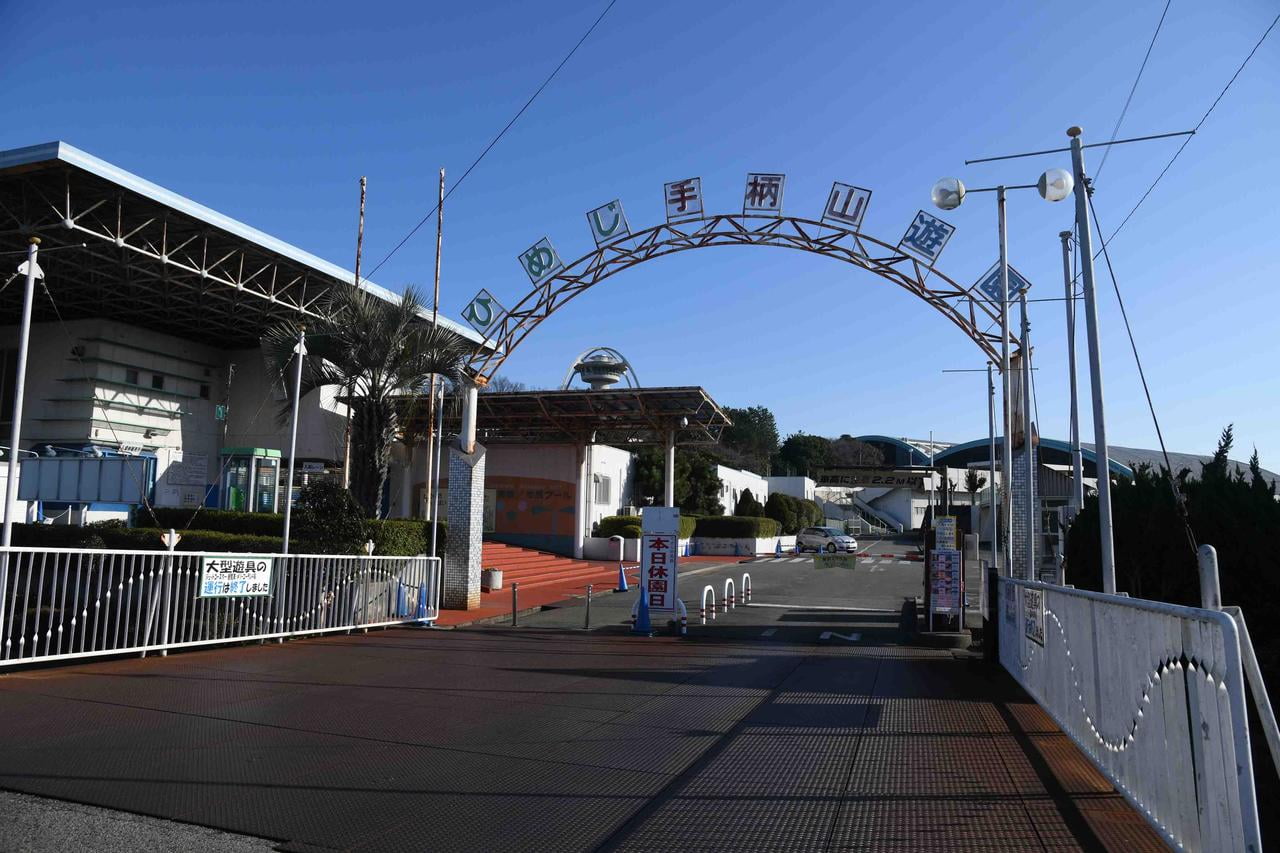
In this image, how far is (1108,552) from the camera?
760 cm

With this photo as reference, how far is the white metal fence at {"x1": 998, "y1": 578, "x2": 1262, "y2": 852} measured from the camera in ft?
11.7

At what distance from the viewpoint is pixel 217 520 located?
20.1 metres

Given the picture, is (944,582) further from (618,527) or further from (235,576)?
(618,527)

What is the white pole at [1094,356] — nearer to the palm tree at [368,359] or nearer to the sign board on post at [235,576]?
the sign board on post at [235,576]

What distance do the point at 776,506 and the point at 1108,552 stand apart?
45.2 meters

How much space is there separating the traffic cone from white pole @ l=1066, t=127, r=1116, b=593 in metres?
8.00

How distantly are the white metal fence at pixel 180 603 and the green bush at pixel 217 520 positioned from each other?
3587mm

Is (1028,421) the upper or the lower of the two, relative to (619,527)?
upper

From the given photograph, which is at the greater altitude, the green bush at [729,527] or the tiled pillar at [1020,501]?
the tiled pillar at [1020,501]

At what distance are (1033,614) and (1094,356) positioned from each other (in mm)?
2585

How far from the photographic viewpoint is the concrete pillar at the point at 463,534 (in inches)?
722

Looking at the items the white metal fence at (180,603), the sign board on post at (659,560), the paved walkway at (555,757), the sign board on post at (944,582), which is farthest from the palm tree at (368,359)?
the sign board on post at (944,582)

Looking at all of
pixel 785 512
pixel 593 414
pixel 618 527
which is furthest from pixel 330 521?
pixel 785 512

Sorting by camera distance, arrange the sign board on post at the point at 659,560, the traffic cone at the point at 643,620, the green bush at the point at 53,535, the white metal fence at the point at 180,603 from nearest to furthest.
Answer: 1. the white metal fence at the point at 180,603
2. the traffic cone at the point at 643,620
3. the sign board on post at the point at 659,560
4. the green bush at the point at 53,535
